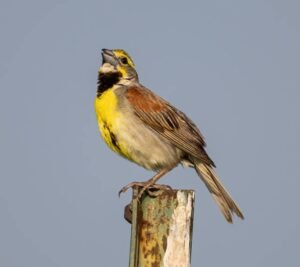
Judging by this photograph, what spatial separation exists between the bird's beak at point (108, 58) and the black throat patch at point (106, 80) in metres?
0.17

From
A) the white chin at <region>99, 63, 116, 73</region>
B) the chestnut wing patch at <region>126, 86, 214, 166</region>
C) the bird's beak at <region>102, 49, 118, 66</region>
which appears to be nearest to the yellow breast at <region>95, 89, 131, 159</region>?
the chestnut wing patch at <region>126, 86, 214, 166</region>

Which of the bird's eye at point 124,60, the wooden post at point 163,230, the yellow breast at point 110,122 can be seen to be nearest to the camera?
the wooden post at point 163,230

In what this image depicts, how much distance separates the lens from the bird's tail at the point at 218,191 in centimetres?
822

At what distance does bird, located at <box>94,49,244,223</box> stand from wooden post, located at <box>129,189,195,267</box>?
2712mm

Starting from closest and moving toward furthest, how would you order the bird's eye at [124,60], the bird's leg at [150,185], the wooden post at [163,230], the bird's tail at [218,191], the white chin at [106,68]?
the wooden post at [163,230], the bird's leg at [150,185], the bird's tail at [218,191], the white chin at [106,68], the bird's eye at [124,60]

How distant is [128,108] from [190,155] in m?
0.95

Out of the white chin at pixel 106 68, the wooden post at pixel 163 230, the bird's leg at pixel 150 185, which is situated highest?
the white chin at pixel 106 68

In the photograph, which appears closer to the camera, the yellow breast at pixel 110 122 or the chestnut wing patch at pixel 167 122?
the yellow breast at pixel 110 122

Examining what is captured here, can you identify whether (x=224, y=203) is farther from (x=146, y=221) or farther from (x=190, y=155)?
(x=146, y=221)

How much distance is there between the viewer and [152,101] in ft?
30.5

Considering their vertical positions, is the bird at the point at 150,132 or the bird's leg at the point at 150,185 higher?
the bird at the point at 150,132

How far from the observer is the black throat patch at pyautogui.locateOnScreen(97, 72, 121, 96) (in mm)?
9336

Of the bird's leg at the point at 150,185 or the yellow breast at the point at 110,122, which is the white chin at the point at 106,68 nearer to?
the yellow breast at the point at 110,122

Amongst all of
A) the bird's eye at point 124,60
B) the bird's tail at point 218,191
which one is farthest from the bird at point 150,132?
the bird's eye at point 124,60
